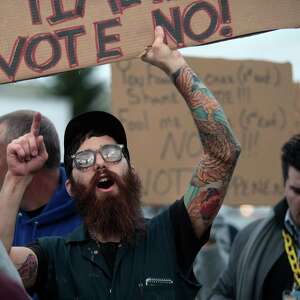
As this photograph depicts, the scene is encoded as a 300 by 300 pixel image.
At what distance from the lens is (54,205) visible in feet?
11.9

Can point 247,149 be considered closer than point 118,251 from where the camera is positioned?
No

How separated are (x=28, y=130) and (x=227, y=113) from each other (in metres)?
2.21

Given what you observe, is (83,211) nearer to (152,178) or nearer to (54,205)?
→ (54,205)

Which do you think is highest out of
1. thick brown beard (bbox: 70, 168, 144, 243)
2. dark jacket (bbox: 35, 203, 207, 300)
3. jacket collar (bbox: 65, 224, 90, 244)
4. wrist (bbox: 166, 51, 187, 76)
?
wrist (bbox: 166, 51, 187, 76)

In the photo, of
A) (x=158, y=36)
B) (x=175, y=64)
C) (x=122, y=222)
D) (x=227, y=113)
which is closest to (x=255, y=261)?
(x=122, y=222)

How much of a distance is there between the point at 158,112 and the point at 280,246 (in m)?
1.85

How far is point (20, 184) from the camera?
116 inches

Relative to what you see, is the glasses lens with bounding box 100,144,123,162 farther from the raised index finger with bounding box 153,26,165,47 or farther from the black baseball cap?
the raised index finger with bounding box 153,26,165,47

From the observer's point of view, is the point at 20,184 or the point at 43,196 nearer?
the point at 20,184

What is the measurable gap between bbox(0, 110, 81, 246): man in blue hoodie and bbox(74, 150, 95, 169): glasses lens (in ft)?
1.95

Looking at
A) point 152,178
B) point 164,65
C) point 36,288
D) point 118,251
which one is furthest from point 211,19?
point 152,178

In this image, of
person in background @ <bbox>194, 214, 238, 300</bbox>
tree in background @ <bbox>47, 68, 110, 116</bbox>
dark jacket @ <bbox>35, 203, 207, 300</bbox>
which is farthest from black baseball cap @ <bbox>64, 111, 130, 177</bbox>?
tree in background @ <bbox>47, 68, 110, 116</bbox>

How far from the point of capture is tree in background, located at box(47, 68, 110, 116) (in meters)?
17.4

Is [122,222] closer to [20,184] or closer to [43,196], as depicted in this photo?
[20,184]
